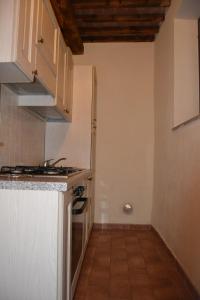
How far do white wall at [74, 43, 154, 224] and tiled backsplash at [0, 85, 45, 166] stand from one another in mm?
1049

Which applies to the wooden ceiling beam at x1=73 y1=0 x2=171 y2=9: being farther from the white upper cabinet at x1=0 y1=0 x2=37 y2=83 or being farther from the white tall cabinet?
the white upper cabinet at x1=0 y1=0 x2=37 y2=83

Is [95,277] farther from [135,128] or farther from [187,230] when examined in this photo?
[135,128]

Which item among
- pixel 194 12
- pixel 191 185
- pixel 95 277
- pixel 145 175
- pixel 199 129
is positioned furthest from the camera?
pixel 145 175

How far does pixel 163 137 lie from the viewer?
2.89m

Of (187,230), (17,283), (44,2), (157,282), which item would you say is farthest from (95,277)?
(44,2)

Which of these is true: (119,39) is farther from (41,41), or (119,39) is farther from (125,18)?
(41,41)

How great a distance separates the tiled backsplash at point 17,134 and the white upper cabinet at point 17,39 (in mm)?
412

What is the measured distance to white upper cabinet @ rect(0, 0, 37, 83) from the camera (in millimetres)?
1271

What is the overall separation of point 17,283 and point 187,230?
4.15 feet

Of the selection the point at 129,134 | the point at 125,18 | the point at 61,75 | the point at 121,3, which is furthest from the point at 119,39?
the point at 61,75

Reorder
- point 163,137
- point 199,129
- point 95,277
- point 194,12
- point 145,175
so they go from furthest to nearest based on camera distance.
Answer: point 145,175 → point 163,137 → point 194,12 → point 95,277 → point 199,129

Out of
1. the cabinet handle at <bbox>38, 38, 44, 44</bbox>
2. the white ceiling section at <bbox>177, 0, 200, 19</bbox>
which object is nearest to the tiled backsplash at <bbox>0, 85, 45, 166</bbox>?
the cabinet handle at <bbox>38, 38, 44, 44</bbox>

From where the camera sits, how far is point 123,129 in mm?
3516

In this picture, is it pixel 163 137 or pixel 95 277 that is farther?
pixel 163 137
